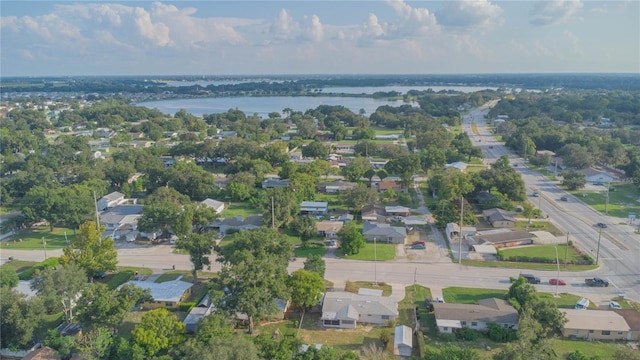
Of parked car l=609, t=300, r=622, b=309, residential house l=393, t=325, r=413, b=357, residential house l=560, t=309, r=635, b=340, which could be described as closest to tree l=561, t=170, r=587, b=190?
parked car l=609, t=300, r=622, b=309

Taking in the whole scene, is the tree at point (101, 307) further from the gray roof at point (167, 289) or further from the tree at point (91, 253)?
the tree at point (91, 253)

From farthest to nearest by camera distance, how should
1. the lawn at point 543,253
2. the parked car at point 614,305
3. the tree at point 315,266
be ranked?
the lawn at point 543,253
the tree at point 315,266
the parked car at point 614,305

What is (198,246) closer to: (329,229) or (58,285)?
(58,285)

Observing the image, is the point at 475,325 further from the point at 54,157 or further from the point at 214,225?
the point at 54,157

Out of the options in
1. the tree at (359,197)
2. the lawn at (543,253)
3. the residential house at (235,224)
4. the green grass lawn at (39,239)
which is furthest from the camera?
the tree at (359,197)

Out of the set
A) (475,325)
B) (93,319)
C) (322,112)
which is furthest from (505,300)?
(322,112)

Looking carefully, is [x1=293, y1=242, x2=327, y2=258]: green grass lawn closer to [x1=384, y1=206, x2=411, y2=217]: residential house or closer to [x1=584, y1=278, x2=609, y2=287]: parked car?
[x1=384, y1=206, x2=411, y2=217]: residential house

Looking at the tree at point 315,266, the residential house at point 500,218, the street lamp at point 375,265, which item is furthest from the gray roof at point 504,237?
the tree at point 315,266
